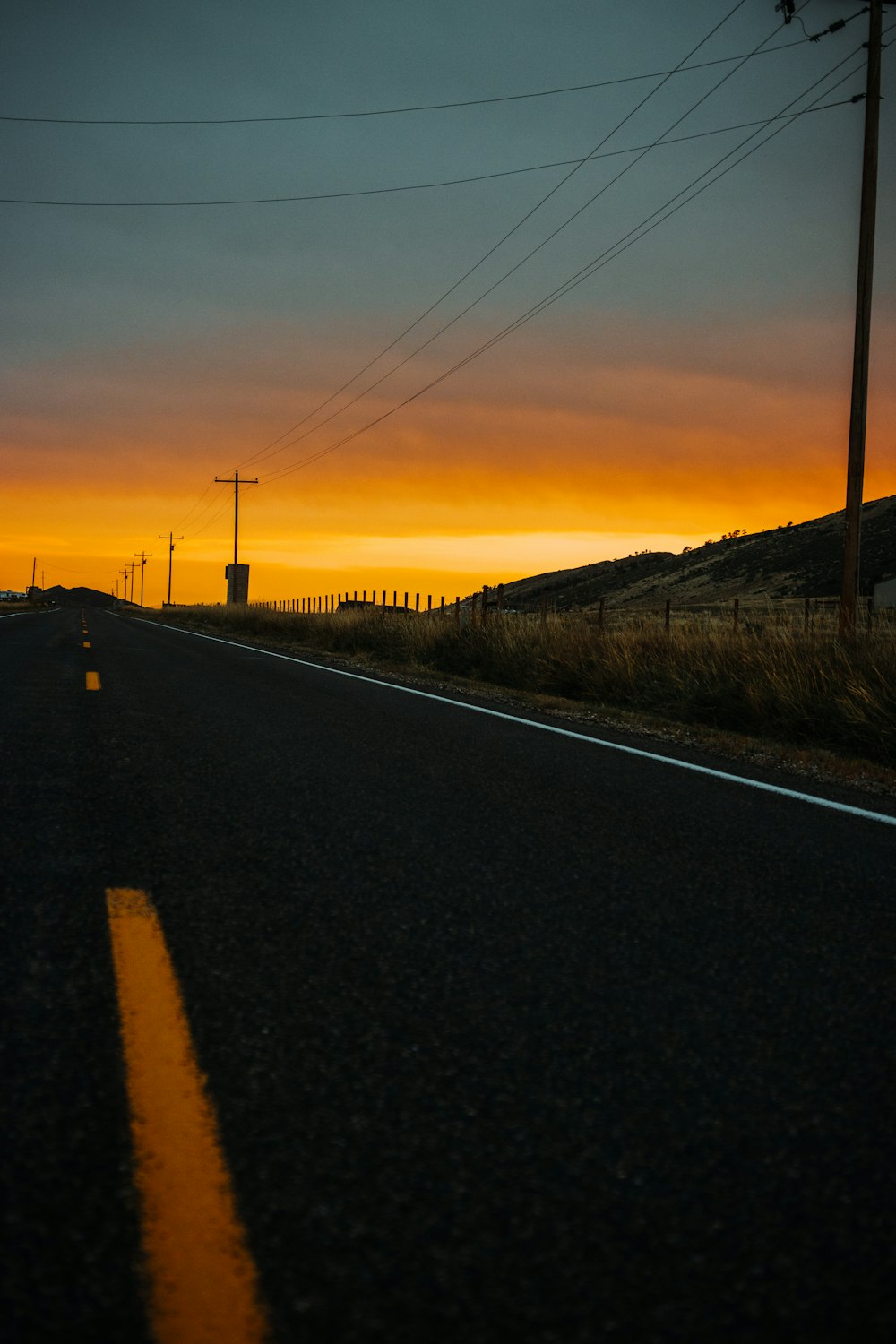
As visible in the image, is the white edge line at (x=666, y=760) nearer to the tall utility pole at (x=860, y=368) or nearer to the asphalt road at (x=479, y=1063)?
the asphalt road at (x=479, y=1063)

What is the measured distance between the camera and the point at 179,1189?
1879mm

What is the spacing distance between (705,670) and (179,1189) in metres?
11.0

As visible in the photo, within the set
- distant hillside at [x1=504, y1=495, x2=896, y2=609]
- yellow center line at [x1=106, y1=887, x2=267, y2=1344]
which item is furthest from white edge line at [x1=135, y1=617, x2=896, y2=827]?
distant hillside at [x1=504, y1=495, x2=896, y2=609]

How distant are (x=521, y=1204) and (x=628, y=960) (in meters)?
1.42

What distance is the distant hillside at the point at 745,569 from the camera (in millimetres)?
76500

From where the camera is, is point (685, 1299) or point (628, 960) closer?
point (685, 1299)

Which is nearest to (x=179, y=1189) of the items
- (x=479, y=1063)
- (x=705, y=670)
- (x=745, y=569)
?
(x=479, y=1063)

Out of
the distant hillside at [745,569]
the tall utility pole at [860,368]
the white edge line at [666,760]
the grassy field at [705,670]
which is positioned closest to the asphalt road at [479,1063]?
the white edge line at [666,760]

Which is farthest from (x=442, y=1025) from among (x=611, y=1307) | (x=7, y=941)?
(x=7, y=941)

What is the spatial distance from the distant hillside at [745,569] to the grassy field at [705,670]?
53467 mm

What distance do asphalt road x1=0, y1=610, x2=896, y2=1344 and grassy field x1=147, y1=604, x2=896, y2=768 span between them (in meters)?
4.67

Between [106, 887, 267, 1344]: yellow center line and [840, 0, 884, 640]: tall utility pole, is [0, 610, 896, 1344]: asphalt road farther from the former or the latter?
[840, 0, 884, 640]: tall utility pole

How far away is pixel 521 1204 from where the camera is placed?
187 cm

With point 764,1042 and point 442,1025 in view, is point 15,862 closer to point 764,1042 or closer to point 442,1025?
point 442,1025
